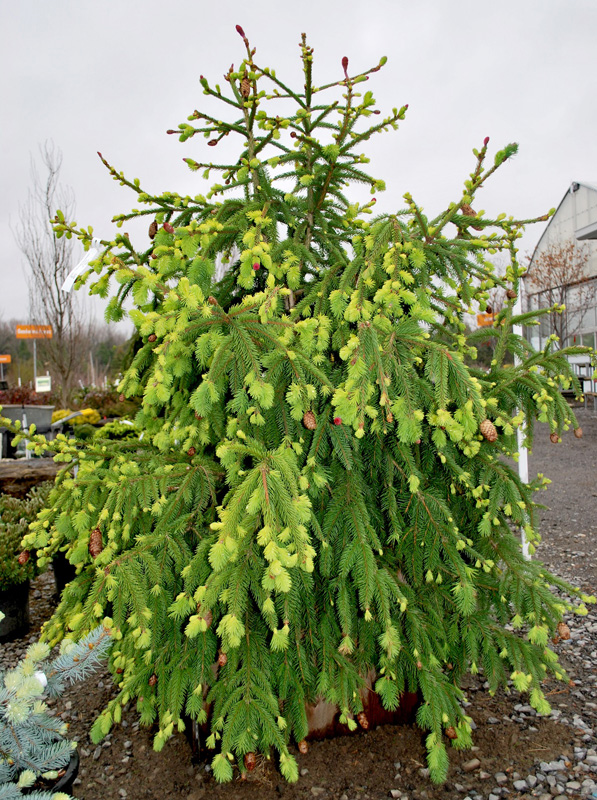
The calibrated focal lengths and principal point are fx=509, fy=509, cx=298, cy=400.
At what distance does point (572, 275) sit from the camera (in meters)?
15.7

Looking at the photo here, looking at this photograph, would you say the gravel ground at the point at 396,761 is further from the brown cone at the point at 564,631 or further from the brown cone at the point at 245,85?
the brown cone at the point at 245,85

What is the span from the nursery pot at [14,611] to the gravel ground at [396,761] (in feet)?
3.73

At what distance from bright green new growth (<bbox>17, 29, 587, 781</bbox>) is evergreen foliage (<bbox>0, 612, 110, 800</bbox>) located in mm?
239

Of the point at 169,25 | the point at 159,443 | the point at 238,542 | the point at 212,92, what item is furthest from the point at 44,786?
the point at 169,25

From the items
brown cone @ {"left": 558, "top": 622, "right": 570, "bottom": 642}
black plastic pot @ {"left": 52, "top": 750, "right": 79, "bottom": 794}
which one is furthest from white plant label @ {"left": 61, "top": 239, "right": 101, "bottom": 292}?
brown cone @ {"left": 558, "top": 622, "right": 570, "bottom": 642}

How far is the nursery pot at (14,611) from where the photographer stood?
3863 mm

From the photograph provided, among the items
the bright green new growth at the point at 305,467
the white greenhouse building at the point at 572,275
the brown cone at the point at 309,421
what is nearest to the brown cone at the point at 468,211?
the bright green new growth at the point at 305,467

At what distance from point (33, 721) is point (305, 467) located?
1186mm

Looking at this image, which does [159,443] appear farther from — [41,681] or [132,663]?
[41,681]

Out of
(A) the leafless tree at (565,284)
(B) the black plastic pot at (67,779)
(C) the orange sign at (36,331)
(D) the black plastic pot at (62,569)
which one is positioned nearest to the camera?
(B) the black plastic pot at (67,779)

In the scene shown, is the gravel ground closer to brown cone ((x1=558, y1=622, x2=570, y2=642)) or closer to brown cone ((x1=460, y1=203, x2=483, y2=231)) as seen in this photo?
brown cone ((x1=558, y1=622, x2=570, y2=642))

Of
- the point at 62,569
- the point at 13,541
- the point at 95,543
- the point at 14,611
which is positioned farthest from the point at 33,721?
the point at 62,569

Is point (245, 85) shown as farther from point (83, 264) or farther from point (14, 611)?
point (14, 611)

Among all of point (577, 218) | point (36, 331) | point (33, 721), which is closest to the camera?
point (33, 721)
